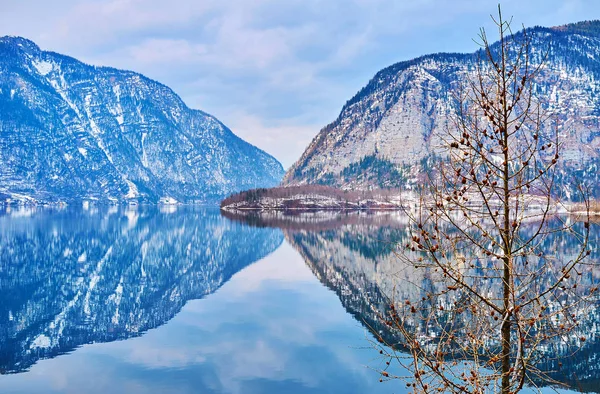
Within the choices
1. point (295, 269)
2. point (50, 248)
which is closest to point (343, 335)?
point (295, 269)

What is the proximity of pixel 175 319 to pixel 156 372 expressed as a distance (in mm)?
12516

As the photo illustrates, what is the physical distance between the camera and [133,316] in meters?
38.1

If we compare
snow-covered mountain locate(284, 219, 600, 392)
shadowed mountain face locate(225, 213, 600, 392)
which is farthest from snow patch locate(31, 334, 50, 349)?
snow-covered mountain locate(284, 219, 600, 392)

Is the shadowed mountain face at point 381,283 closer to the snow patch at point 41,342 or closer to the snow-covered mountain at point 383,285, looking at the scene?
the snow-covered mountain at point 383,285

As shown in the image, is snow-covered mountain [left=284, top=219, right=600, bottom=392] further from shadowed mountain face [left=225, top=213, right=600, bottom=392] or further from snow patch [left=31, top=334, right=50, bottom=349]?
snow patch [left=31, top=334, right=50, bottom=349]

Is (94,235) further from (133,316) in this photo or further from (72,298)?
(133,316)

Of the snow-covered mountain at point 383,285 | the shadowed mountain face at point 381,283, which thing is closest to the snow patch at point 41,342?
the shadowed mountain face at point 381,283

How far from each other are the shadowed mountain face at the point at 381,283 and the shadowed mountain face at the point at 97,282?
9.96m

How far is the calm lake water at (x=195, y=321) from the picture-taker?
2411 centimetres

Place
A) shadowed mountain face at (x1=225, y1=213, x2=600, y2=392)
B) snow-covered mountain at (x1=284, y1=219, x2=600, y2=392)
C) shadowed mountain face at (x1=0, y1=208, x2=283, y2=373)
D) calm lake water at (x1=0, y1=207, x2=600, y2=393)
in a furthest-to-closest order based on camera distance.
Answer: shadowed mountain face at (x1=0, y1=208, x2=283, y2=373)
calm lake water at (x1=0, y1=207, x2=600, y2=393)
shadowed mountain face at (x1=225, y1=213, x2=600, y2=392)
snow-covered mountain at (x1=284, y1=219, x2=600, y2=392)

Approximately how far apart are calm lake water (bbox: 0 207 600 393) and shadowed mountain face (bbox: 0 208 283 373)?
0.48ft

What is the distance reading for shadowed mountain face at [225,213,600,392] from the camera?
2253cm

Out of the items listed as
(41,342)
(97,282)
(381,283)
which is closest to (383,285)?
(381,283)

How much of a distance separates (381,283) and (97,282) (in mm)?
28261
